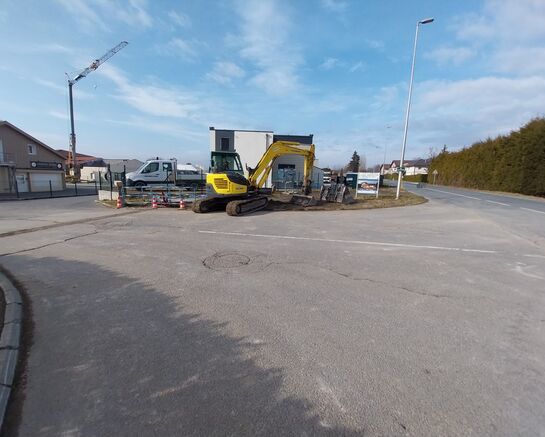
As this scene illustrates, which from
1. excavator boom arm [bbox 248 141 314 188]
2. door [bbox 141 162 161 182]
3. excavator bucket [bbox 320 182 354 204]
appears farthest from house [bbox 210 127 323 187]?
excavator boom arm [bbox 248 141 314 188]

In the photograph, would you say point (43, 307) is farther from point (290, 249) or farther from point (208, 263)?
point (290, 249)

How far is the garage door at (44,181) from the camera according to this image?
2988 cm

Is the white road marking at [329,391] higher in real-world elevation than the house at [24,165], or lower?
lower

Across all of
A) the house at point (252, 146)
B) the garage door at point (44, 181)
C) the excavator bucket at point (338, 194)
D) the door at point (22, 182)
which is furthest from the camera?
the house at point (252, 146)

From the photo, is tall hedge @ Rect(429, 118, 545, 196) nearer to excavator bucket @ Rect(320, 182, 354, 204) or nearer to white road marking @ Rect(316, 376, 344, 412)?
excavator bucket @ Rect(320, 182, 354, 204)

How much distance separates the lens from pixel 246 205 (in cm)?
1294

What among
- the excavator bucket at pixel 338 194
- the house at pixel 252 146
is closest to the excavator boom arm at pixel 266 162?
the excavator bucket at pixel 338 194

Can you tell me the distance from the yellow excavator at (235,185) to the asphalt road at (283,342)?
19.6 ft

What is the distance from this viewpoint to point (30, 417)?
90.4 inches

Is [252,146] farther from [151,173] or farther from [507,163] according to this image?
[507,163]

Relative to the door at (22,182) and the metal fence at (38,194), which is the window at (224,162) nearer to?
the metal fence at (38,194)

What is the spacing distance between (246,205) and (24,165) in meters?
31.2

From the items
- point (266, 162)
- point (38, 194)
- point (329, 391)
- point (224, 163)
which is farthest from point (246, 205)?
point (38, 194)

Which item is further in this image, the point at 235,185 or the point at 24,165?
the point at 24,165
